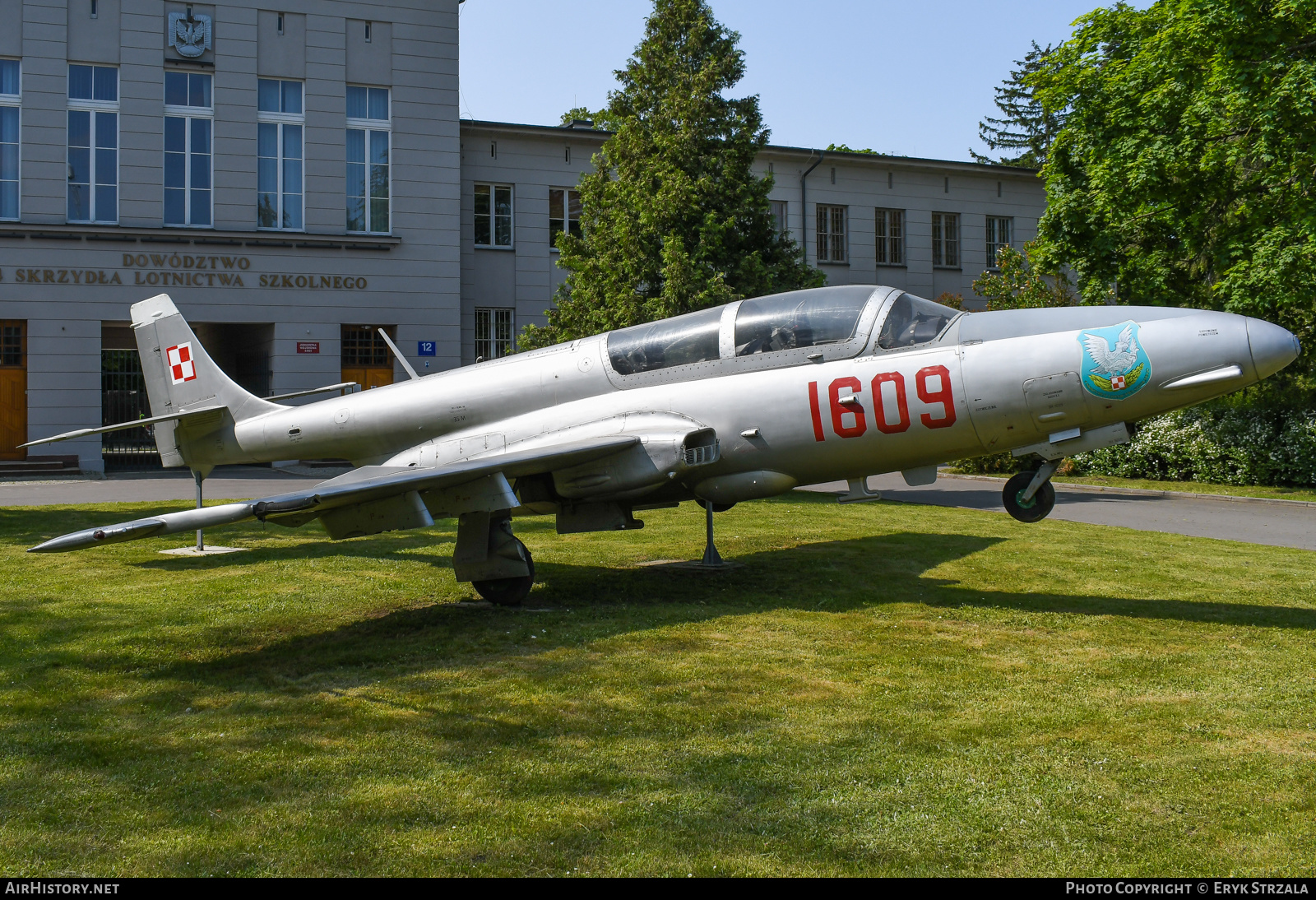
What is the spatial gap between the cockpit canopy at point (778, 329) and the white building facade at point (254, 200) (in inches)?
851

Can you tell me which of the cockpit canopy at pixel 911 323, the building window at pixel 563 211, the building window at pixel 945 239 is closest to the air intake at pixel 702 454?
the cockpit canopy at pixel 911 323

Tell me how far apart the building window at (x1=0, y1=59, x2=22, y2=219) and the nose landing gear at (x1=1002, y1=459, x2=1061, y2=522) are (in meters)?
29.1

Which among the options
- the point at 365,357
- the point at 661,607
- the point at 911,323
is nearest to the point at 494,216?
the point at 365,357

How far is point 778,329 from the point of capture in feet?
28.3

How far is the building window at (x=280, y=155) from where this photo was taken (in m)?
28.8

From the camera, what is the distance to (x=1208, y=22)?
21.1 metres

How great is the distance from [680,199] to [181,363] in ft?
38.4

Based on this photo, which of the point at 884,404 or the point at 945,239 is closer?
the point at 884,404

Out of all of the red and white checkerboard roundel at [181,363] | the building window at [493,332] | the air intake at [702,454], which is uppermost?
the building window at [493,332]

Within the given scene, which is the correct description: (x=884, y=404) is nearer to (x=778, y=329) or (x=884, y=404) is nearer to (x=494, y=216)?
(x=778, y=329)

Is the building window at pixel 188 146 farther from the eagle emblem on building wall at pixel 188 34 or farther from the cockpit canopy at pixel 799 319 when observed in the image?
the cockpit canopy at pixel 799 319
